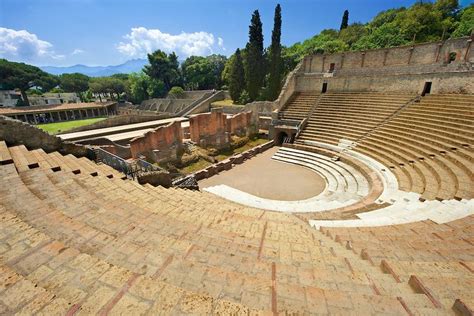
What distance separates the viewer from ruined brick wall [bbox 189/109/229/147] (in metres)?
Answer: 17.0

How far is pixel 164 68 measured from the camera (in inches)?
1676

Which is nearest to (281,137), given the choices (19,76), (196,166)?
(196,166)

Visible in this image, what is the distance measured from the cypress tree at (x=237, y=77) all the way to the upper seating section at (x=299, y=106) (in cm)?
1057

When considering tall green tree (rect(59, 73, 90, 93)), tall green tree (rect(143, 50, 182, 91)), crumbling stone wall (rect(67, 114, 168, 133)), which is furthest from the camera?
tall green tree (rect(59, 73, 90, 93))

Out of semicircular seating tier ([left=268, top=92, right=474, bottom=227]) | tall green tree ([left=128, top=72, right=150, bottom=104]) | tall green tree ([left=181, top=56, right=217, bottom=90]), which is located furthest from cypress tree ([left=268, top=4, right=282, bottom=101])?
tall green tree ([left=128, top=72, right=150, bottom=104])

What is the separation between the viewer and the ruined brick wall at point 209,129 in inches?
670

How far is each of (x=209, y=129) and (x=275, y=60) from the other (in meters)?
14.3

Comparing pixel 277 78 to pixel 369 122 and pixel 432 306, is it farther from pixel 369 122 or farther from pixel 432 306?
pixel 432 306

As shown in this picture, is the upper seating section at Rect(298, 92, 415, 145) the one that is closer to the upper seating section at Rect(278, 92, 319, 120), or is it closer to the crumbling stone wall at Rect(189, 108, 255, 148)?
the upper seating section at Rect(278, 92, 319, 120)

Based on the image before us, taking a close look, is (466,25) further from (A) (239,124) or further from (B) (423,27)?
(A) (239,124)

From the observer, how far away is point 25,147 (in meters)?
7.41

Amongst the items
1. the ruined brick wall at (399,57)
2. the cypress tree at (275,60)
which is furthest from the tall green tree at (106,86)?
the ruined brick wall at (399,57)

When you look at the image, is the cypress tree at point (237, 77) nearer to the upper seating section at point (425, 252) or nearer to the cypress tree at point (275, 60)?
the cypress tree at point (275, 60)

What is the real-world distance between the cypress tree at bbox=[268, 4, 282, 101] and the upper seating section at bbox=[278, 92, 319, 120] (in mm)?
3887
